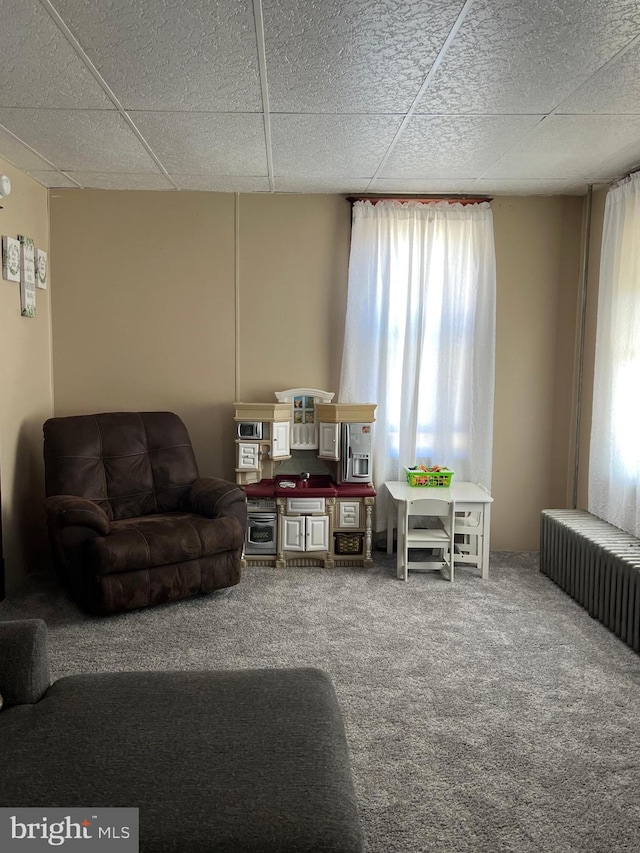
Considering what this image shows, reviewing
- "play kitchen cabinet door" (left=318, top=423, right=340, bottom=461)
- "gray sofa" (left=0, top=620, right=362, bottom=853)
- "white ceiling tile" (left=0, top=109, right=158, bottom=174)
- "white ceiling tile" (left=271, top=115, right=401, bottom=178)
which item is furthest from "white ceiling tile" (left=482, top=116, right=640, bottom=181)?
"gray sofa" (left=0, top=620, right=362, bottom=853)

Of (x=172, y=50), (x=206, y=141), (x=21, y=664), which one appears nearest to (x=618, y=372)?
(x=206, y=141)

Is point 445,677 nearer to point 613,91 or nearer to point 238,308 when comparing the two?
point 613,91

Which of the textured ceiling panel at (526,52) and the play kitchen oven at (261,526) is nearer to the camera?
the textured ceiling panel at (526,52)

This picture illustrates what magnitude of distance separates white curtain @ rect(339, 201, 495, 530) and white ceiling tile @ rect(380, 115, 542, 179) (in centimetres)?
51

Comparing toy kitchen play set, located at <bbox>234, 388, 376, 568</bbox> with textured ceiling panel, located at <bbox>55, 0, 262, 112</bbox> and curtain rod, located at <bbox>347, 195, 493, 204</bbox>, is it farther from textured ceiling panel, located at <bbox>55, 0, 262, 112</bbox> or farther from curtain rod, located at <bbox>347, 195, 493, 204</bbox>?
textured ceiling panel, located at <bbox>55, 0, 262, 112</bbox>

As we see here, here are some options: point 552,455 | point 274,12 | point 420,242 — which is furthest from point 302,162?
point 552,455

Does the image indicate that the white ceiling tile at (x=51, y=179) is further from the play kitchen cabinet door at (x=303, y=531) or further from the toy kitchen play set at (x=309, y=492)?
the play kitchen cabinet door at (x=303, y=531)

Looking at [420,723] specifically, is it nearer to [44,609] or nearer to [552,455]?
[44,609]

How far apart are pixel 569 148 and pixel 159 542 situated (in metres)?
3.08

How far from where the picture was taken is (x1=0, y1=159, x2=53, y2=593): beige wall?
4129mm

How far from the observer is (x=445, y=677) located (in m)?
3.01

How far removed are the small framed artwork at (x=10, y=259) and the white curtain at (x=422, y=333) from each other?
2.16m

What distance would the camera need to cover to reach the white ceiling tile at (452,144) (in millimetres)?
3268

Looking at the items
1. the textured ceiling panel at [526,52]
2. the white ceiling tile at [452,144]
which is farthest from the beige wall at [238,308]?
the textured ceiling panel at [526,52]
